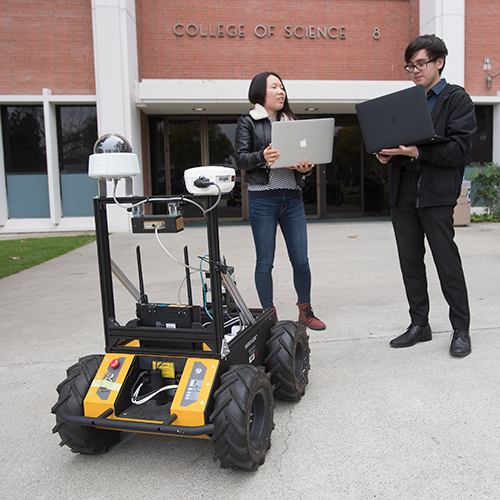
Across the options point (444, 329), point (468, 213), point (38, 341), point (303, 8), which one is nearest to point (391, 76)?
point (303, 8)

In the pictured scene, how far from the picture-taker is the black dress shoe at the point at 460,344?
10.1 feet

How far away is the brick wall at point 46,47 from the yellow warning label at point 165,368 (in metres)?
11.1

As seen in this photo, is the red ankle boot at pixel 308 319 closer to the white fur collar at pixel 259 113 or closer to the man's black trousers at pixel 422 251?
the man's black trousers at pixel 422 251

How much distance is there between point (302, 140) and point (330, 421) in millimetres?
1593

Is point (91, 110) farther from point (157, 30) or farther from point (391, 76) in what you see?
point (391, 76)

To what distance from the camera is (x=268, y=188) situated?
3.35 m

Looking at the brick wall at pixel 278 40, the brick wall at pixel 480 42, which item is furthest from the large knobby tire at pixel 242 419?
the brick wall at pixel 480 42

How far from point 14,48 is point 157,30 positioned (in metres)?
3.50

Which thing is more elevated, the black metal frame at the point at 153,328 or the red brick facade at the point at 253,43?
the red brick facade at the point at 253,43

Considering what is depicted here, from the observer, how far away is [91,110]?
12.0m

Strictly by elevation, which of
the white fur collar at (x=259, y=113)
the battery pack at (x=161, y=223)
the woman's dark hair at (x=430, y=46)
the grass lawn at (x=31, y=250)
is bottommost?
the grass lawn at (x=31, y=250)

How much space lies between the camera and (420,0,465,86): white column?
11969 millimetres

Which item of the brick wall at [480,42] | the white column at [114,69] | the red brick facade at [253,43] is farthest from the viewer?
the brick wall at [480,42]

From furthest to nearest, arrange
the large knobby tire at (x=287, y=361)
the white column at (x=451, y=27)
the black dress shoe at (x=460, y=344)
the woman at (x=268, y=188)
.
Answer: the white column at (x=451, y=27) → the woman at (x=268, y=188) → the black dress shoe at (x=460, y=344) → the large knobby tire at (x=287, y=361)
